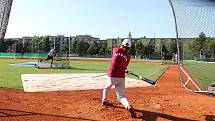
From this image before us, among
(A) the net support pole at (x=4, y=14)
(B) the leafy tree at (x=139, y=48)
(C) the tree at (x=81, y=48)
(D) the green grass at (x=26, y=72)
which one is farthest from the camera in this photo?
(C) the tree at (x=81, y=48)

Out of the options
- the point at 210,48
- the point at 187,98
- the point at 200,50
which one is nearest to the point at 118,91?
the point at 187,98

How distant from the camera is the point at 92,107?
31.3ft

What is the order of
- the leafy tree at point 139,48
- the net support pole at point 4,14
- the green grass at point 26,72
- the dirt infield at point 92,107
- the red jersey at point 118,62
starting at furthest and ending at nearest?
1. the leafy tree at point 139,48
2. the green grass at point 26,72
3. the net support pole at point 4,14
4. the red jersey at point 118,62
5. the dirt infield at point 92,107

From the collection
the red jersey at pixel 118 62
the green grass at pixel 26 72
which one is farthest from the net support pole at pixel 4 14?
the green grass at pixel 26 72

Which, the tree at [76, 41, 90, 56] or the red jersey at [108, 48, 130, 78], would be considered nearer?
the red jersey at [108, 48, 130, 78]

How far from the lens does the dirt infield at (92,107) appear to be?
8547mm

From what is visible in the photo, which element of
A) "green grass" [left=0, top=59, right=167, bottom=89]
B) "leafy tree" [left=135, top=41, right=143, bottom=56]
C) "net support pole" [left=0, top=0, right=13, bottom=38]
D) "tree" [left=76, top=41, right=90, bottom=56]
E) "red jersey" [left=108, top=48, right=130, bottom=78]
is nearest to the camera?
"red jersey" [left=108, top=48, right=130, bottom=78]

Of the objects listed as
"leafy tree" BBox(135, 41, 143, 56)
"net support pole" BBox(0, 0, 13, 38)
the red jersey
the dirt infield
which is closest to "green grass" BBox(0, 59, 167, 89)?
the dirt infield

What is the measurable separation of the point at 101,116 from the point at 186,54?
9.74 m

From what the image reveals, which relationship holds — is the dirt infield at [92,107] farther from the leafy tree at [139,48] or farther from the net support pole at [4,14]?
the leafy tree at [139,48]

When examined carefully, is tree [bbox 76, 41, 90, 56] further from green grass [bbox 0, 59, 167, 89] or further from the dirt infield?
the dirt infield

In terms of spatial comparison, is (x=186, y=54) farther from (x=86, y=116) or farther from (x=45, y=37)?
(x=45, y=37)

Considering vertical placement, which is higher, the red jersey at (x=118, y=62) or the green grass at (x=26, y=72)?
the red jersey at (x=118, y=62)

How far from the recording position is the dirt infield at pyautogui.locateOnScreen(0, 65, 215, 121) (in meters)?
8.55
